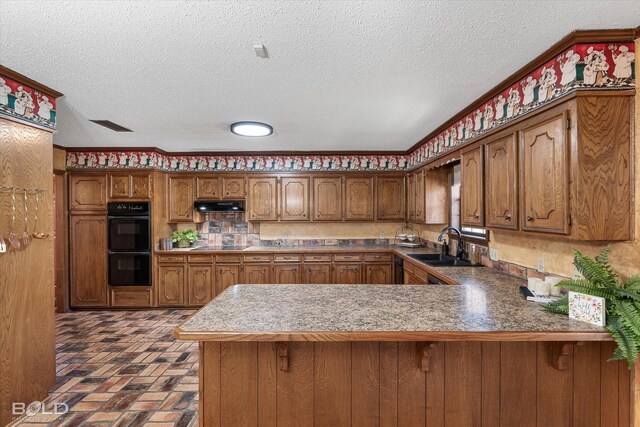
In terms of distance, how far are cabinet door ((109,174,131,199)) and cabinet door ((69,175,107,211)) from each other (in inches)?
3.9

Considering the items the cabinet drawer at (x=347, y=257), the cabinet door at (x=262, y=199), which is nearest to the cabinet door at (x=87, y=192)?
the cabinet door at (x=262, y=199)

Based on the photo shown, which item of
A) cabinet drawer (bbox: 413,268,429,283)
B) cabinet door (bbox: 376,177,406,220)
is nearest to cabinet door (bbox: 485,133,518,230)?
cabinet drawer (bbox: 413,268,429,283)

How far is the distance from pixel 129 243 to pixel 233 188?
1.74 m

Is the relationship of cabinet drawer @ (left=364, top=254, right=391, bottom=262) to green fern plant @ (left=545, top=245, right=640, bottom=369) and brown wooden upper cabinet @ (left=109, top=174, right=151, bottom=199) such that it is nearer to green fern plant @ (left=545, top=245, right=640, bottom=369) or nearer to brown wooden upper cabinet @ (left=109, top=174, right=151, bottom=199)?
green fern plant @ (left=545, top=245, right=640, bottom=369)

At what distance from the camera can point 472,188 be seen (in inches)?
109

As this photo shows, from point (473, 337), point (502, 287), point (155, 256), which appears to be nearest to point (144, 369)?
point (155, 256)

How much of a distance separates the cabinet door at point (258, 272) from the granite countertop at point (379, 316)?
2.44 m

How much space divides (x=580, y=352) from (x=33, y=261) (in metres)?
3.63

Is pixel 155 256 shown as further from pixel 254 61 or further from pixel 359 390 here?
pixel 359 390

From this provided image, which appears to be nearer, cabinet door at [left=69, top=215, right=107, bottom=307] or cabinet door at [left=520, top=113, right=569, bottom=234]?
cabinet door at [left=520, top=113, right=569, bottom=234]

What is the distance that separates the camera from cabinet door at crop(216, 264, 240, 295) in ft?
15.2

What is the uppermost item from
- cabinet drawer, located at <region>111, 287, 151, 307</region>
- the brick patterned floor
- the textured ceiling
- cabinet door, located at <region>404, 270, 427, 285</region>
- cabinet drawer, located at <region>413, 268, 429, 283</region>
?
the textured ceiling

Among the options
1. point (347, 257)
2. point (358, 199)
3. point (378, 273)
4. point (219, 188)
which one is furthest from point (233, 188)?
point (378, 273)

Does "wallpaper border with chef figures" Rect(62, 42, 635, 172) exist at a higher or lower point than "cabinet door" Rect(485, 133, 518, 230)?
higher
